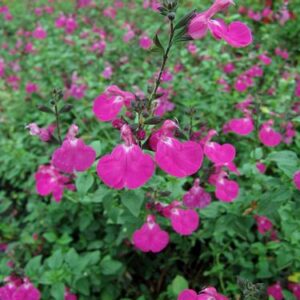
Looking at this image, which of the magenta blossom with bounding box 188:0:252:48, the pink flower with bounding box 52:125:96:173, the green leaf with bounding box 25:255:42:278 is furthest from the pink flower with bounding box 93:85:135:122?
the green leaf with bounding box 25:255:42:278

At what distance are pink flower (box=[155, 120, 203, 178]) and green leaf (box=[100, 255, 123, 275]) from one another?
1.18 metres

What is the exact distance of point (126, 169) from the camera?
4.79ft

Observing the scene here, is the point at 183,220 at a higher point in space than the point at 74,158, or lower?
lower

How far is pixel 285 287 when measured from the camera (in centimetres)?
247

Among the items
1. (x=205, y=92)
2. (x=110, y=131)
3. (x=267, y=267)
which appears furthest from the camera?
(x=205, y=92)

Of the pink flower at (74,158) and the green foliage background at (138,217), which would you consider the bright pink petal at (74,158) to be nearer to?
the pink flower at (74,158)

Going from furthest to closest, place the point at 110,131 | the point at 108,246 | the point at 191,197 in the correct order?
the point at 110,131 → the point at 108,246 → the point at 191,197

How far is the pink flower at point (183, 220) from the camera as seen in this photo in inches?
81.4

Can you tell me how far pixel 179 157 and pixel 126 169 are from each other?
21cm

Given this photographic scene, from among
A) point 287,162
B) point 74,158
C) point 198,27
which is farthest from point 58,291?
point 198,27

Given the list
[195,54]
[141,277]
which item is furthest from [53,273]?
[195,54]

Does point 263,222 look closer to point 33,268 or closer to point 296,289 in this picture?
point 296,289

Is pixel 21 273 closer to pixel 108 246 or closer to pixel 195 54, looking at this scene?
pixel 108 246

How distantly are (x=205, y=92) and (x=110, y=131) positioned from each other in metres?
0.99
